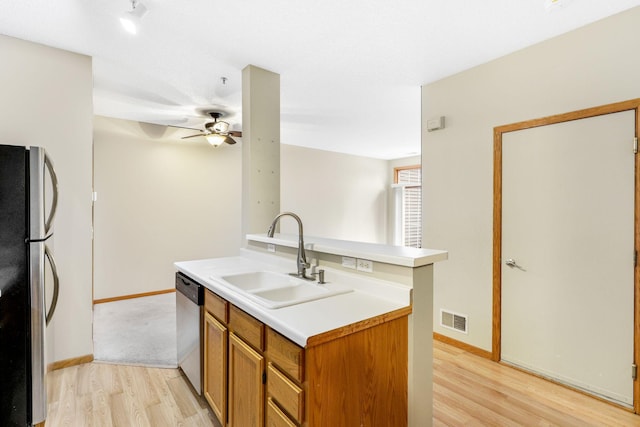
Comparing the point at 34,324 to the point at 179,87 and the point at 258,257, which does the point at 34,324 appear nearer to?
the point at 258,257

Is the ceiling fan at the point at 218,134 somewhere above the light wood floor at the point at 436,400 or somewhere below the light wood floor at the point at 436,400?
above

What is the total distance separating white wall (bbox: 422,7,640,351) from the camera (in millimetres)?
2141

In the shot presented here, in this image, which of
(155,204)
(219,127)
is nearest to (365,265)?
(219,127)

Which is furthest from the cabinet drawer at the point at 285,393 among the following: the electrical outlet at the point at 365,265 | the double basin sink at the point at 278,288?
the electrical outlet at the point at 365,265

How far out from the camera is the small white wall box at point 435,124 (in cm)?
310

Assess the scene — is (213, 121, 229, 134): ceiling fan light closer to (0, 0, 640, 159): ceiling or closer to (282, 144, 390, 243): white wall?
(0, 0, 640, 159): ceiling

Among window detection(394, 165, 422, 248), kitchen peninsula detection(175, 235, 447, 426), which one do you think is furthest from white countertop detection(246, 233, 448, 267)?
window detection(394, 165, 422, 248)

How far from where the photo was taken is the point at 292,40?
243cm

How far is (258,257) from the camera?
262cm

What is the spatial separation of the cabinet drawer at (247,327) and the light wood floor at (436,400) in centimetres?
81

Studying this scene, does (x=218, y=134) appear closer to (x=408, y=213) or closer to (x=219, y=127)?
(x=219, y=127)

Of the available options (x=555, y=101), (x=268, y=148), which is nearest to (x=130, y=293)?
(x=268, y=148)

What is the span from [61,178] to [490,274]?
3674mm

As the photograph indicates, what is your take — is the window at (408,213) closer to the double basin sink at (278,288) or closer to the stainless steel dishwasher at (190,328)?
the double basin sink at (278,288)
